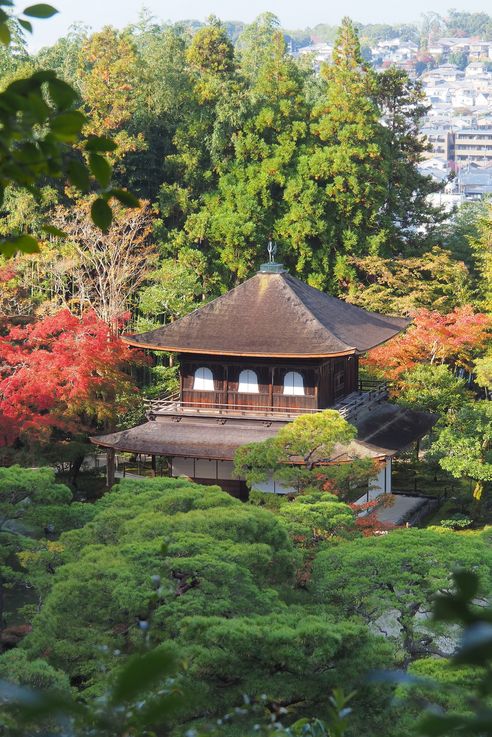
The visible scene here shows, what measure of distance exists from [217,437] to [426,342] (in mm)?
5867

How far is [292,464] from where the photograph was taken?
739 inches

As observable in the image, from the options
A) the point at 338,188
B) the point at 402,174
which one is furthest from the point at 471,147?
the point at 338,188

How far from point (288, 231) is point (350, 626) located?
20.2 metres

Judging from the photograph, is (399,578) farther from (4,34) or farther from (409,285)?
(409,285)

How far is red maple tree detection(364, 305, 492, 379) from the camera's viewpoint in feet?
77.1

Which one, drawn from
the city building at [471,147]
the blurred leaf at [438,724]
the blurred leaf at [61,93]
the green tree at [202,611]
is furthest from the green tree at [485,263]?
the city building at [471,147]

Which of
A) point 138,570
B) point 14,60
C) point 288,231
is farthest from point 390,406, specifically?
point 14,60

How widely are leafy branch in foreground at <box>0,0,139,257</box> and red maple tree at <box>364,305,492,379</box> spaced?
21.1 m

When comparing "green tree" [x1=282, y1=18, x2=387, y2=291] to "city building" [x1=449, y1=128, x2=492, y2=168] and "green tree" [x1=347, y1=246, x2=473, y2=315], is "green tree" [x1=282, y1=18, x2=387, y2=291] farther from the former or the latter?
"city building" [x1=449, y1=128, x2=492, y2=168]

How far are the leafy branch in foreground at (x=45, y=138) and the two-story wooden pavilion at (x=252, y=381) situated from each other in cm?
1702

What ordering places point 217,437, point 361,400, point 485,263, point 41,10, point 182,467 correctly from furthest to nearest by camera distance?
point 485,263, point 361,400, point 182,467, point 217,437, point 41,10

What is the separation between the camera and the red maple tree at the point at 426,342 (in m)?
23.5

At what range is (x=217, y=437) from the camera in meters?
20.3

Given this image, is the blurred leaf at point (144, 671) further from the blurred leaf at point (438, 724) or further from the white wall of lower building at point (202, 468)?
the white wall of lower building at point (202, 468)
